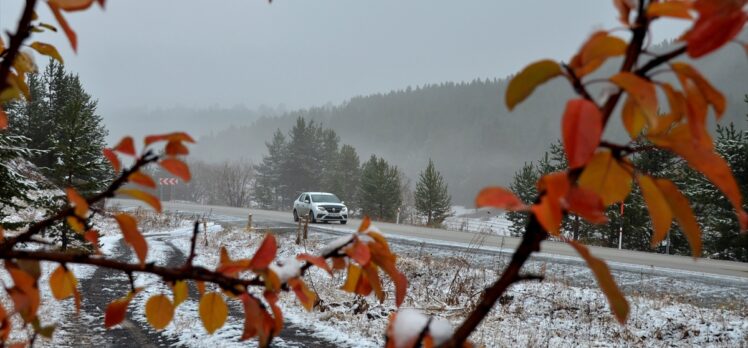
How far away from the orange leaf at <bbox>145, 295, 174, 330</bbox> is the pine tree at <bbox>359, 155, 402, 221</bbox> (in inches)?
1346

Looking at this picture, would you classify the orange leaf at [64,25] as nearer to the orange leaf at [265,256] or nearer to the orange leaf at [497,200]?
the orange leaf at [265,256]

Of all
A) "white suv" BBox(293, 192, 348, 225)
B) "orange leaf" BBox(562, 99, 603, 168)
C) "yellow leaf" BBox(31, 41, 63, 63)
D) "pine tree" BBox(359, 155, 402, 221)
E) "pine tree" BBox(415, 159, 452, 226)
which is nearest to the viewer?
"orange leaf" BBox(562, 99, 603, 168)

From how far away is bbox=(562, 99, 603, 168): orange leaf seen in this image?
32cm

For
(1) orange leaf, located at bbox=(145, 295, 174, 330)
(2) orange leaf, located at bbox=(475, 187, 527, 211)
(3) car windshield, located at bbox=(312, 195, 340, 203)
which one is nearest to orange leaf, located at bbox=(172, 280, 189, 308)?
(1) orange leaf, located at bbox=(145, 295, 174, 330)

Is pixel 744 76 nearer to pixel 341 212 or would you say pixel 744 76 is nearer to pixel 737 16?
pixel 341 212

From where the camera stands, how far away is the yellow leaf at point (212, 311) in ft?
2.15

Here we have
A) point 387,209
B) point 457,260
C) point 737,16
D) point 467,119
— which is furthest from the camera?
point 467,119

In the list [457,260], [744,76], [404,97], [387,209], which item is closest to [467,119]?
[404,97]

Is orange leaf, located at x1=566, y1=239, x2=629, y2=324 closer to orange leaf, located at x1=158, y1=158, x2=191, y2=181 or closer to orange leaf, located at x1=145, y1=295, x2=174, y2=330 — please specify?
orange leaf, located at x1=158, y1=158, x2=191, y2=181

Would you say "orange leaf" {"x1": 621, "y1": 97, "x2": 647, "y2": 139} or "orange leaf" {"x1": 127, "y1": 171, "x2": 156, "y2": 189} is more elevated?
"orange leaf" {"x1": 621, "y1": 97, "x2": 647, "y2": 139}

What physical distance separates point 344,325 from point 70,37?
21.2 feet

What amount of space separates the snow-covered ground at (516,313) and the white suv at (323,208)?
362 inches

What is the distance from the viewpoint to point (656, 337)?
234 inches

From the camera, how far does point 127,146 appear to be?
520 mm
